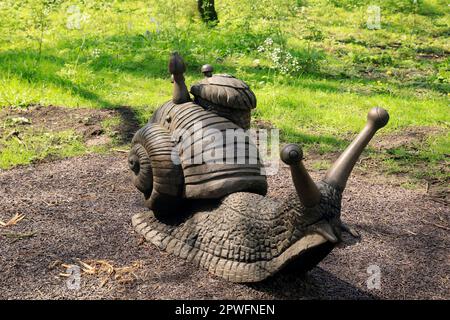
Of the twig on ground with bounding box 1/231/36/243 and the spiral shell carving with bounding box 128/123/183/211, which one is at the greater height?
the spiral shell carving with bounding box 128/123/183/211

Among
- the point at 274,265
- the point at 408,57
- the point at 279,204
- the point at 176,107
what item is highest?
the point at 176,107

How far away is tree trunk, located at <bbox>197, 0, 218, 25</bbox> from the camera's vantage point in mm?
11406

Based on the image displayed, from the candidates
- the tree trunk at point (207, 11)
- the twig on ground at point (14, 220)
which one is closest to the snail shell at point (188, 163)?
the twig on ground at point (14, 220)

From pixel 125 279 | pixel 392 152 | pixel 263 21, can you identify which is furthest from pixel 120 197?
pixel 263 21

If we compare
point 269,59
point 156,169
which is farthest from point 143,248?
point 269,59

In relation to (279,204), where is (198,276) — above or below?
below

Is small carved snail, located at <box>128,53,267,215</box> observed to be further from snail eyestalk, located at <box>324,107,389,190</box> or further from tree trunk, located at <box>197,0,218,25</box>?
tree trunk, located at <box>197,0,218,25</box>

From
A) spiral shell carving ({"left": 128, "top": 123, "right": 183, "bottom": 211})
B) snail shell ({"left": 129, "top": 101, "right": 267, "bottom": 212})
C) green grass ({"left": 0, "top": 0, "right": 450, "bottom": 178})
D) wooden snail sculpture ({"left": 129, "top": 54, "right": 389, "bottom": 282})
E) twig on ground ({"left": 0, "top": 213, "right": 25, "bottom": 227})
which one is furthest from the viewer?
green grass ({"left": 0, "top": 0, "right": 450, "bottom": 178})

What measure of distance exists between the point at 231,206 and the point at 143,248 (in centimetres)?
81

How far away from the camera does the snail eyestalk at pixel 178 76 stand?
4.62 m

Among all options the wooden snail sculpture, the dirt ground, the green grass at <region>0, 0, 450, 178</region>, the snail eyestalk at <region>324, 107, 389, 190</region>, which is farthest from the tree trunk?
the snail eyestalk at <region>324, 107, 389, 190</region>

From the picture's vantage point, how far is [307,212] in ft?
11.5

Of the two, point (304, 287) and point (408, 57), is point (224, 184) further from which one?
point (408, 57)

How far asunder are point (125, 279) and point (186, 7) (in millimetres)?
8697
